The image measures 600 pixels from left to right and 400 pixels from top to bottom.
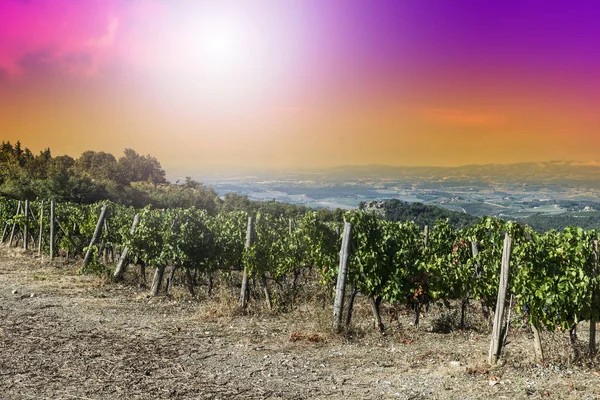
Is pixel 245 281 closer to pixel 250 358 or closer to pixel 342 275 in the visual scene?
pixel 342 275

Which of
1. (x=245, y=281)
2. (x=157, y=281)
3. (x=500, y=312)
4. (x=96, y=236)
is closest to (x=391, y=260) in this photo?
(x=500, y=312)

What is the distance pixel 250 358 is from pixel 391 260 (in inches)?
124

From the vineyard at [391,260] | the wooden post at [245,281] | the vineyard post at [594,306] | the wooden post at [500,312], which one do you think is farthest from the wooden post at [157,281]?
the vineyard post at [594,306]

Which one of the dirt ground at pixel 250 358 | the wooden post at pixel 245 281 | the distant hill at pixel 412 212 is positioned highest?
the wooden post at pixel 245 281

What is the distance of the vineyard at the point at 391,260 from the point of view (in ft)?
20.8

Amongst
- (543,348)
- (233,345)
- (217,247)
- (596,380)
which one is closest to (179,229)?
(217,247)

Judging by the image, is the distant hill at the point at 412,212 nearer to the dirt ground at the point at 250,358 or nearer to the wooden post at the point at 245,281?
the wooden post at the point at 245,281

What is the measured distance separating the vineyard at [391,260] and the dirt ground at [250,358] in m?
0.42

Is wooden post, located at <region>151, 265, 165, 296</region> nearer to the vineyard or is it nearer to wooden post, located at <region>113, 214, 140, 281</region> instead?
the vineyard

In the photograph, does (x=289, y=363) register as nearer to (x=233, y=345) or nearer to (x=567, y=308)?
(x=233, y=345)

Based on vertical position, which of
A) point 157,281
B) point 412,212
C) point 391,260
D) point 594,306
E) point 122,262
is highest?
point 391,260

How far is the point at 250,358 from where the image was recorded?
263 inches

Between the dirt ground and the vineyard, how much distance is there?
0.42 meters

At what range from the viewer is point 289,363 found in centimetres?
650
